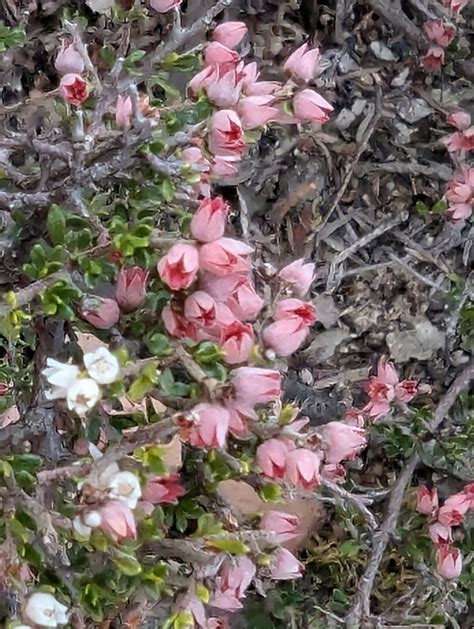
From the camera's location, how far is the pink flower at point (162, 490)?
0.95 meters

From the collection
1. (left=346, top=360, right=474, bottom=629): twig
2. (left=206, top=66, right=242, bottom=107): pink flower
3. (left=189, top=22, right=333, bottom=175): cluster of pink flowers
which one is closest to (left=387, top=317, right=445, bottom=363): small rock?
(left=346, top=360, right=474, bottom=629): twig

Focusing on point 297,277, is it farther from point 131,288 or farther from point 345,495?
point 345,495

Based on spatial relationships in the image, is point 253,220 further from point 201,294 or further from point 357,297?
point 201,294

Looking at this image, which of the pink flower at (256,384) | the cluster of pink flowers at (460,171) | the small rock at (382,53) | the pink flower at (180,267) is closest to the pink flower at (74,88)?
the pink flower at (180,267)

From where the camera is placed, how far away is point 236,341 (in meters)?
0.91

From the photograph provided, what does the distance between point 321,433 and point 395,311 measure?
917mm

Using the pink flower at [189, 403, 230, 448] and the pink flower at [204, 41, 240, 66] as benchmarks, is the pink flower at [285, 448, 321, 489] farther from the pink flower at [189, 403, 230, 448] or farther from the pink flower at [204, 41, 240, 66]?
the pink flower at [204, 41, 240, 66]

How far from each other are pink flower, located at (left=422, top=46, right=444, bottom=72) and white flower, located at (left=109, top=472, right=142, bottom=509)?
1263 millimetres

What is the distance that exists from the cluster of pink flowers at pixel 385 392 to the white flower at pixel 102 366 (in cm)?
69

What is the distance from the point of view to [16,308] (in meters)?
0.94

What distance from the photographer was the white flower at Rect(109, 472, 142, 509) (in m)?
0.86

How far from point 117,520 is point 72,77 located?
0.47m

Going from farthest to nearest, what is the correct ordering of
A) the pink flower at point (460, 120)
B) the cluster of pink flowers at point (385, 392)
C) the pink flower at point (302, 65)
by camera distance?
1. the pink flower at point (460, 120)
2. the cluster of pink flowers at point (385, 392)
3. the pink flower at point (302, 65)

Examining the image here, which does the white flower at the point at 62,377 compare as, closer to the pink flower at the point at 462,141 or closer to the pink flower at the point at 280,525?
the pink flower at the point at 280,525
